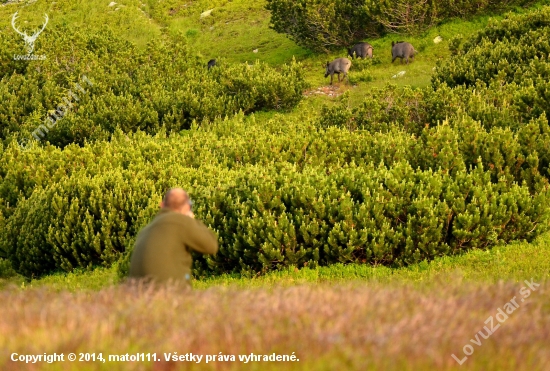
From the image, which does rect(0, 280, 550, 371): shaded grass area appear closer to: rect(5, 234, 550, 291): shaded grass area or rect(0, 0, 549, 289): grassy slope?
rect(0, 0, 549, 289): grassy slope

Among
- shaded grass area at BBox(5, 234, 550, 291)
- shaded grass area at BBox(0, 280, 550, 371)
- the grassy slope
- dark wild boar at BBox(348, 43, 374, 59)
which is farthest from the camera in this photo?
dark wild boar at BBox(348, 43, 374, 59)

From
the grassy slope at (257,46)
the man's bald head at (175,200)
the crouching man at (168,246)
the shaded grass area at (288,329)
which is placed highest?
the shaded grass area at (288,329)

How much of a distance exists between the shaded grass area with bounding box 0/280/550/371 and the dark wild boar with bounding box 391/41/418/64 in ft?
81.4

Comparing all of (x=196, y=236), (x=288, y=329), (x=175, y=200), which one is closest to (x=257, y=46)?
(x=175, y=200)

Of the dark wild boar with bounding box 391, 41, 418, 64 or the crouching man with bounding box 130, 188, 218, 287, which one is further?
the dark wild boar with bounding box 391, 41, 418, 64

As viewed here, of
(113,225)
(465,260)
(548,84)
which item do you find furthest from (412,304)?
(548,84)

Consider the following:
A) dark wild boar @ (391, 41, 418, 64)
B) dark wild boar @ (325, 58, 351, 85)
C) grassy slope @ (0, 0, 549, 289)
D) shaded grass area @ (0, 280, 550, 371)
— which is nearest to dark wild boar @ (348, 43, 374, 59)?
grassy slope @ (0, 0, 549, 289)

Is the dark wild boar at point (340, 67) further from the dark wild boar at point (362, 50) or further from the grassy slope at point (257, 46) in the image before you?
the dark wild boar at point (362, 50)

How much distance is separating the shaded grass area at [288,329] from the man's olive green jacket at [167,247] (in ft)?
3.85

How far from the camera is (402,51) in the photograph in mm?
29266

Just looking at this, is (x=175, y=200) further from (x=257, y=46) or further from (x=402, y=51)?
(x=257, y=46)

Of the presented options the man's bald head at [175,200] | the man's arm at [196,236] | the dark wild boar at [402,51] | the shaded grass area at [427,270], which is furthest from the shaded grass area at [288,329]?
the dark wild boar at [402,51]

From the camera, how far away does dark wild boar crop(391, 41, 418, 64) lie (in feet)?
95.6

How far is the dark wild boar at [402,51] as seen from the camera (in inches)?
1147
